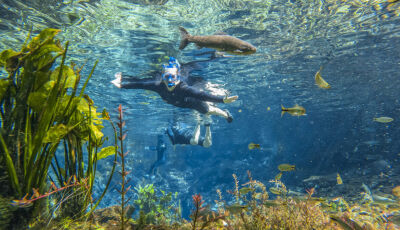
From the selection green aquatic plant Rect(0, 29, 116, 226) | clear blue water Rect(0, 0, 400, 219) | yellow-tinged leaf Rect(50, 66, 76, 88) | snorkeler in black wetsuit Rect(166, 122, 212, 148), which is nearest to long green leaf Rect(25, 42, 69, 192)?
green aquatic plant Rect(0, 29, 116, 226)

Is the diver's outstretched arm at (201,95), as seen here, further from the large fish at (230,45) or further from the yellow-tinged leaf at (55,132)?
the yellow-tinged leaf at (55,132)

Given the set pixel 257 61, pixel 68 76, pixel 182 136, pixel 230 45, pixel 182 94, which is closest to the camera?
pixel 68 76

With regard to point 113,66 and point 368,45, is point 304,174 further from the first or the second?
point 113,66

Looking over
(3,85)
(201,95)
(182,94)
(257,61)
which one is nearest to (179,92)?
(182,94)

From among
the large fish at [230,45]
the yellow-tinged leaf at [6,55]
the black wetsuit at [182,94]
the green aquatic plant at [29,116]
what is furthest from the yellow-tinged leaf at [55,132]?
the black wetsuit at [182,94]

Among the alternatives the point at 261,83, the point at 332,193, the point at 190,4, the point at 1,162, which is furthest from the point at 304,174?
the point at 1,162

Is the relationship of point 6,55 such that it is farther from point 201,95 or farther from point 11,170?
point 201,95

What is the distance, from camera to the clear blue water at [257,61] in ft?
31.3

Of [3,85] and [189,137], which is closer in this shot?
[3,85]

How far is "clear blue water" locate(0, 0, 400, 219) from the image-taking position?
9555mm

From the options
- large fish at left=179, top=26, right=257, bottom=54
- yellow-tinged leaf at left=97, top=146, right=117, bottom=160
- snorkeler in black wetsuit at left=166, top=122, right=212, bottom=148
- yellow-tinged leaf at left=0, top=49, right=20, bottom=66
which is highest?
large fish at left=179, top=26, right=257, bottom=54

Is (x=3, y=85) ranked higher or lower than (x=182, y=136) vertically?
higher

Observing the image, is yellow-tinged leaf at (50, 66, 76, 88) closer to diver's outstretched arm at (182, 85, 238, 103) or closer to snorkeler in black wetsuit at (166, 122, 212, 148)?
diver's outstretched arm at (182, 85, 238, 103)

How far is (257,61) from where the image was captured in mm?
15305
